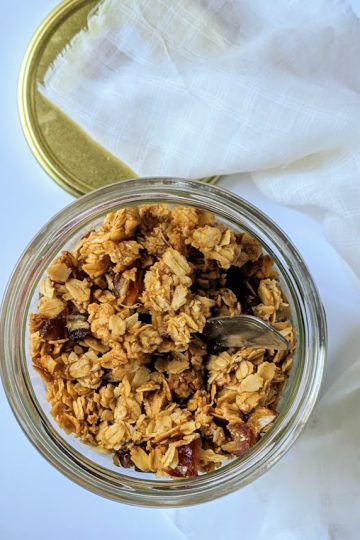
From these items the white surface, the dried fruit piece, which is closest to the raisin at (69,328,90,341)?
the dried fruit piece

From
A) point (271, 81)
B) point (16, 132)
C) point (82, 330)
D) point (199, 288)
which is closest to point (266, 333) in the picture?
point (199, 288)

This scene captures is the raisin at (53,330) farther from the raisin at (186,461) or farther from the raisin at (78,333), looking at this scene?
the raisin at (186,461)

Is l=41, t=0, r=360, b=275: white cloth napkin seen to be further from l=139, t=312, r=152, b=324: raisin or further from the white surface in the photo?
l=139, t=312, r=152, b=324: raisin

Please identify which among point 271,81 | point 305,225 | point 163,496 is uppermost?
point 271,81

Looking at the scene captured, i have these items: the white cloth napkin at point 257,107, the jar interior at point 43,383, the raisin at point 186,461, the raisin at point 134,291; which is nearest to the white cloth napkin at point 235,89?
the white cloth napkin at point 257,107

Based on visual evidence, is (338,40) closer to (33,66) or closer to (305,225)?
(305,225)

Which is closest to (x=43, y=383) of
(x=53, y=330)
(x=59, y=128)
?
(x=53, y=330)
